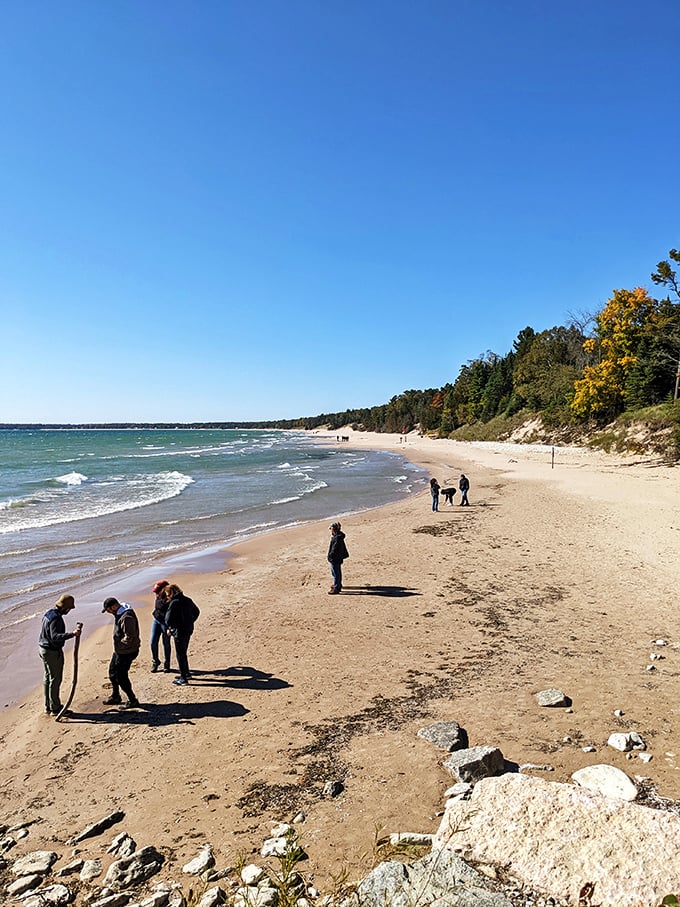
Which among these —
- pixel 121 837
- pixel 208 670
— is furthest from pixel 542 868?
pixel 208 670

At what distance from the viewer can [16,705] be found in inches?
320

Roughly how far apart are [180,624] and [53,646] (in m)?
1.78

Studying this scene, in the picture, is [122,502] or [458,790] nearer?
[458,790]

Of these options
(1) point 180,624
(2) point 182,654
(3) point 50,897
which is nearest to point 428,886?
(3) point 50,897

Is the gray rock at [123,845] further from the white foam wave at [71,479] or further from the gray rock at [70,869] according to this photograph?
the white foam wave at [71,479]

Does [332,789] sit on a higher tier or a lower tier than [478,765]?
lower

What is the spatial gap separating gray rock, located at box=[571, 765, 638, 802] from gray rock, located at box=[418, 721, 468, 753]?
1216mm

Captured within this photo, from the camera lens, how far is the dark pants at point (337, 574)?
40.3 ft

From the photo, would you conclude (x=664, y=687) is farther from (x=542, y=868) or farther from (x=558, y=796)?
(x=542, y=868)

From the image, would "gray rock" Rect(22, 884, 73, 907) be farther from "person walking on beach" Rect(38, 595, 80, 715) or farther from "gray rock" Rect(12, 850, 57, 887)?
"person walking on beach" Rect(38, 595, 80, 715)

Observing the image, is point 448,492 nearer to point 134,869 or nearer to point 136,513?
point 136,513

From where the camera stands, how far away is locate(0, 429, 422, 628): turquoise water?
51.7 feet

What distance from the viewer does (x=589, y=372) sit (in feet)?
153

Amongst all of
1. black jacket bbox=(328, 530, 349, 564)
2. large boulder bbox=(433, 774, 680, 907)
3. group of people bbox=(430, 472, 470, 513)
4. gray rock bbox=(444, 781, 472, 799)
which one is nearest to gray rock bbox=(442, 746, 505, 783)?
gray rock bbox=(444, 781, 472, 799)
